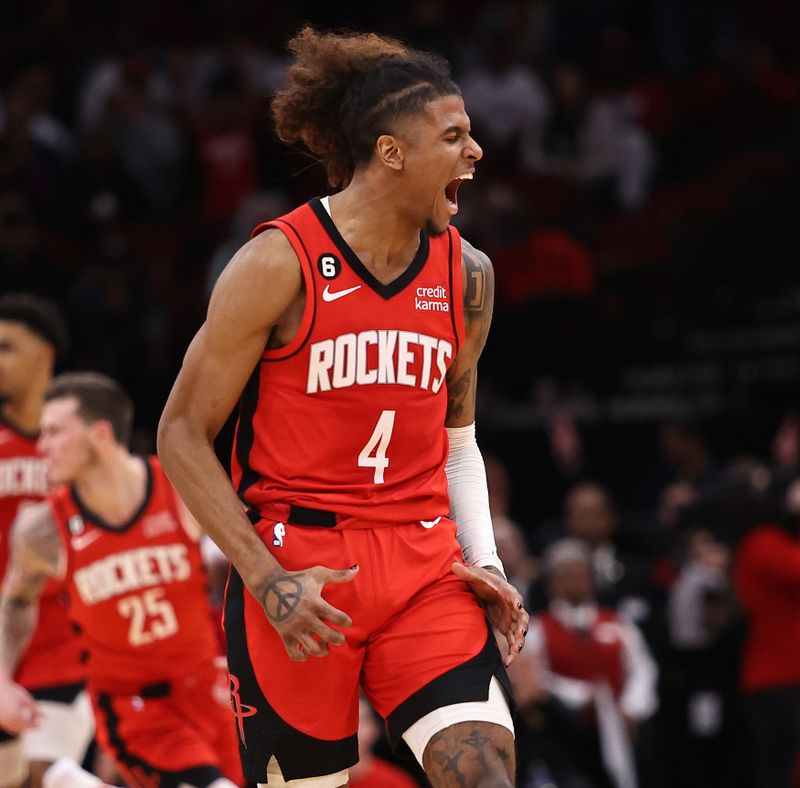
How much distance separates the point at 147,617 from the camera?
5645 millimetres

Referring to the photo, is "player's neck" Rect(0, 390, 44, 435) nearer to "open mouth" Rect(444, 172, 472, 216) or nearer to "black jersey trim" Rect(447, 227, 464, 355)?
"black jersey trim" Rect(447, 227, 464, 355)

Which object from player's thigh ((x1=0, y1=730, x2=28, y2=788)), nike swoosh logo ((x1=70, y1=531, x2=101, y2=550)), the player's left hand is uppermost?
nike swoosh logo ((x1=70, y1=531, x2=101, y2=550))

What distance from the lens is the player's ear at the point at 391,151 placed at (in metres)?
3.74

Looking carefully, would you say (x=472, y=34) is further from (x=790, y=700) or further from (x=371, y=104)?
(x=371, y=104)

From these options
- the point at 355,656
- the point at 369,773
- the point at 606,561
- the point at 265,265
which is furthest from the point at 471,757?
the point at 606,561

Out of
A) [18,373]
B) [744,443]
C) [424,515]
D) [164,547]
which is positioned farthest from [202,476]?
[744,443]

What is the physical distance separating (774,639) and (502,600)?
526cm

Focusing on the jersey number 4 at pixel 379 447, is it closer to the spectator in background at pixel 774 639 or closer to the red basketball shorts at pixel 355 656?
the red basketball shorts at pixel 355 656

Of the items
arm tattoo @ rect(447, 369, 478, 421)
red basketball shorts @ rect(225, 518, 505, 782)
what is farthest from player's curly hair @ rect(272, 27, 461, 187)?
red basketball shorts @ rect(225, 518, 505, 782)

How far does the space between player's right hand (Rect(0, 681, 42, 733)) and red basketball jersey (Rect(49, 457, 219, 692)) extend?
451mm

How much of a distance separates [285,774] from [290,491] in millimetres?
660

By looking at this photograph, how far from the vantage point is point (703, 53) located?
13.2 meters

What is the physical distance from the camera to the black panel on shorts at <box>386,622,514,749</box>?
11.7 feet

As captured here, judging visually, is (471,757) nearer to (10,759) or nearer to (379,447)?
(379,447)
